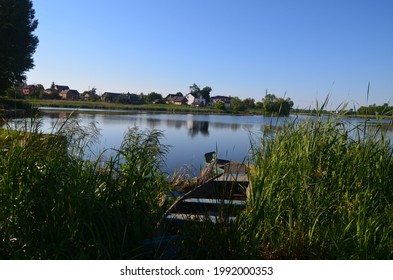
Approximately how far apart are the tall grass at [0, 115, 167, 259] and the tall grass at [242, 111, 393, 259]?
1213 mm

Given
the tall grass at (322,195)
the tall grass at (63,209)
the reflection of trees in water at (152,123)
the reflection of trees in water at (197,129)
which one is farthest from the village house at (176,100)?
the tall grass at (63,209)

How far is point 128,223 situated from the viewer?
3.71 m

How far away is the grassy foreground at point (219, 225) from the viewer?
3.35 m

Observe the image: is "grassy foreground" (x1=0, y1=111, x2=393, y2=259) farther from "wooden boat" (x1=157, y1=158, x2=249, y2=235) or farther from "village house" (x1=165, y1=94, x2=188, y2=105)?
"village house" (x1=165, y1=94, x2=188, y2=105)

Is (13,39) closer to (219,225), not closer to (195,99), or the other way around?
(219,225)

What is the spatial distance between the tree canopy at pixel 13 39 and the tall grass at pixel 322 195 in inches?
1318

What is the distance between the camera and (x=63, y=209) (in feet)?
11.2

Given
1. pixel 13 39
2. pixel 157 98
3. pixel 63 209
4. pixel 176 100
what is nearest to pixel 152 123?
pixel 63 209

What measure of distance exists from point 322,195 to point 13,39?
37.6 metres

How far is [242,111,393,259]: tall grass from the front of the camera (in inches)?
137

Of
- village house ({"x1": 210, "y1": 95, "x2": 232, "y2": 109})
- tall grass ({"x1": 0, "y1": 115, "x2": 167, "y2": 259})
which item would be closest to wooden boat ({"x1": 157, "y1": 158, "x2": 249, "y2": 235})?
tall grass ({"x1": 0, "y1": 115, "x2": 167, "y2": 259})

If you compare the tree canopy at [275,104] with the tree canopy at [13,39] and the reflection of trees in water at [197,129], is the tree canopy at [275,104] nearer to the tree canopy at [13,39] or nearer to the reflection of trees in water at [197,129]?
the reflection of trees in water at [197,129]
